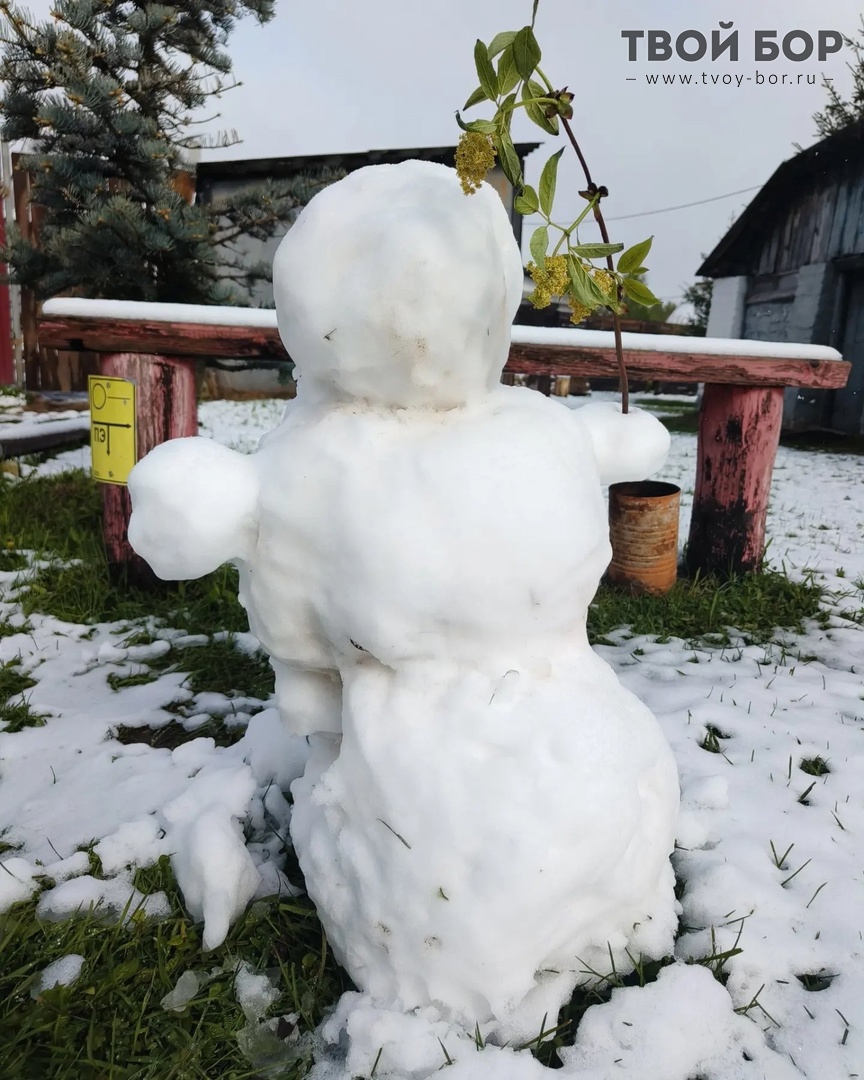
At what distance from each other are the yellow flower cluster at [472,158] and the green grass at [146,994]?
108cm

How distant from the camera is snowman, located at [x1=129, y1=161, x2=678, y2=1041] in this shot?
95 centimetres

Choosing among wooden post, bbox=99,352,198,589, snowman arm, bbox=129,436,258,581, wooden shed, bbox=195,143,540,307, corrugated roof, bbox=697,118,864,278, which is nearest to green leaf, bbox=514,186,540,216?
snowman arm, bbox=129,436,258,581

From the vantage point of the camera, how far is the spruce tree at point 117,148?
3.75 m

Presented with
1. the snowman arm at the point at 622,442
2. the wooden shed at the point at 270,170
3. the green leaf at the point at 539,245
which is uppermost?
the wooden shed at the point at 270,170

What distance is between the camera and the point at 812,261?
7629mm

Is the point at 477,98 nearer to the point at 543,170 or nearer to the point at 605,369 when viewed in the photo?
the point at 543,170

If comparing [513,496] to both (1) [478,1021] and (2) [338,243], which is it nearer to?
(2) [338,243]

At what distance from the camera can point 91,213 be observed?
3637 millimetres

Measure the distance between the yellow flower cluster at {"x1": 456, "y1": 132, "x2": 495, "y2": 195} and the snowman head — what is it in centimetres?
12

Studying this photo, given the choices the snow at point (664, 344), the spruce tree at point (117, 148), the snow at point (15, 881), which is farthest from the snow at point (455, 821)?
the spruce tree at point (117, 148)

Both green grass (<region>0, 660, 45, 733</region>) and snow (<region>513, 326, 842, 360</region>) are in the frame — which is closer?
green grass (<region>0, 660, 45, 733</region>)

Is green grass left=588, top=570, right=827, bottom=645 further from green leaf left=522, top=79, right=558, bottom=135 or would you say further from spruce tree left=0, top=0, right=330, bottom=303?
spruce tree left=0, top=0, right=330, bottom=303

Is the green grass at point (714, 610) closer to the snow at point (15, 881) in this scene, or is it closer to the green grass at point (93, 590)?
the green grass at point (93, 590)

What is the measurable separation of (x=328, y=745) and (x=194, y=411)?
1.81 meters
